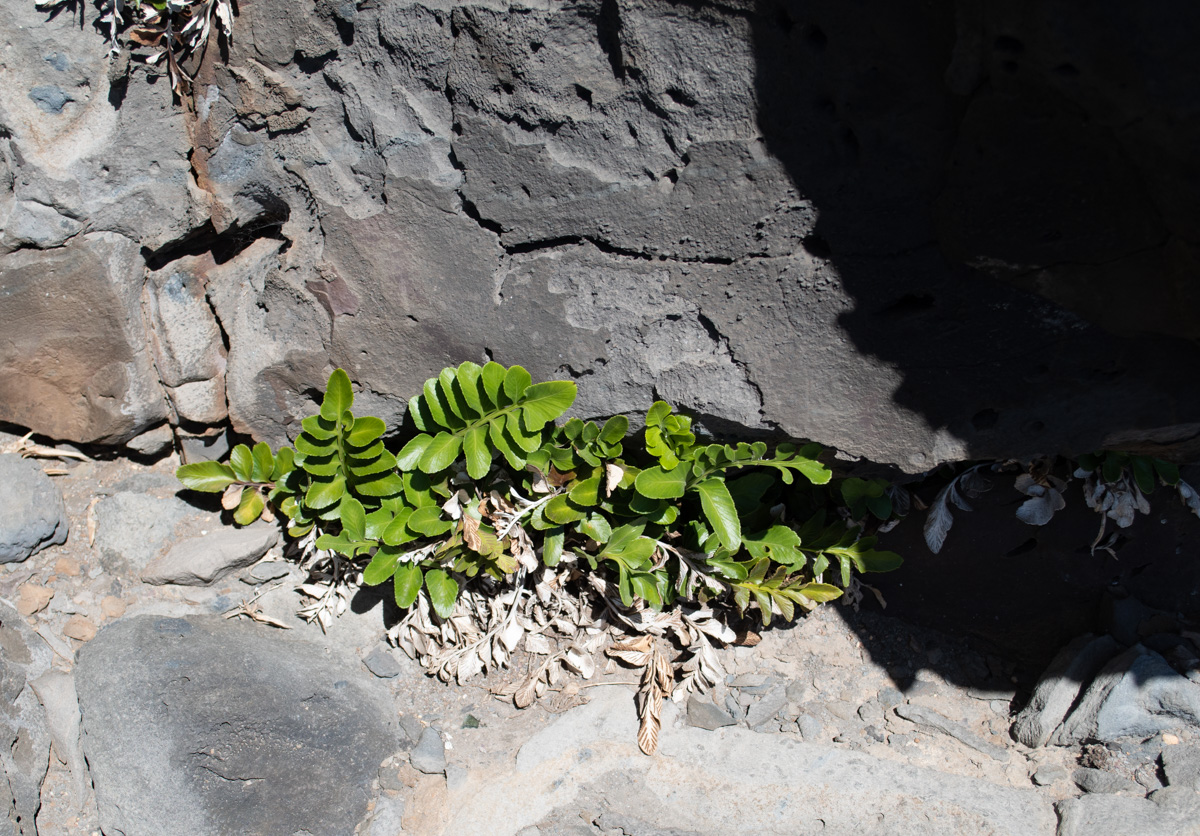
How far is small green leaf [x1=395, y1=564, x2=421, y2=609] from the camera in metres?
2.62

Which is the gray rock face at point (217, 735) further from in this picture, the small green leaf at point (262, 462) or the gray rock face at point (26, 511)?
the small green leaf at point (262, 462)

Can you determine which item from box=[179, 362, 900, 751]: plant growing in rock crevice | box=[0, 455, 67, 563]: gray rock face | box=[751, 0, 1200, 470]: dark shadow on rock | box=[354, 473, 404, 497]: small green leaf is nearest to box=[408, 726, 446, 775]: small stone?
box=[179, 362, 900, 751]: plant growing in rock crevice

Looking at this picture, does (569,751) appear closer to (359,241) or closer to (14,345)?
(359,241)

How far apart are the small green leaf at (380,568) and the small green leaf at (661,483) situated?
874 mm

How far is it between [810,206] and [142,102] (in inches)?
83.7

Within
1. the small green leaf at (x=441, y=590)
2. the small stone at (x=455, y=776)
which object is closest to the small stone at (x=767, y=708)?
the small stone at (x=455, y=776)

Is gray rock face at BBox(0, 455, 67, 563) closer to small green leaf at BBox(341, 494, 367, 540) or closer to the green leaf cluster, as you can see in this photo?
small green leaf at BBox(341, 494, 367, 540)

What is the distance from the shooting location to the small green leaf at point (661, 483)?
2400 mm

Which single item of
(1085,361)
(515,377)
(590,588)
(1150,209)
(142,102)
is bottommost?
(590,588)

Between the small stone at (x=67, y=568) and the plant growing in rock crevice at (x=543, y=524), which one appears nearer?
the plant growing in rock crevice at (x=543, y=524)

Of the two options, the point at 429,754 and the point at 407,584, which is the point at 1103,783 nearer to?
the point at 429,754

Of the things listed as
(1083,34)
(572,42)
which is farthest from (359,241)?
(1083,34)

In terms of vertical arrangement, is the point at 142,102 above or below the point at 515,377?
above

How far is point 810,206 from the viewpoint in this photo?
2275 mm
